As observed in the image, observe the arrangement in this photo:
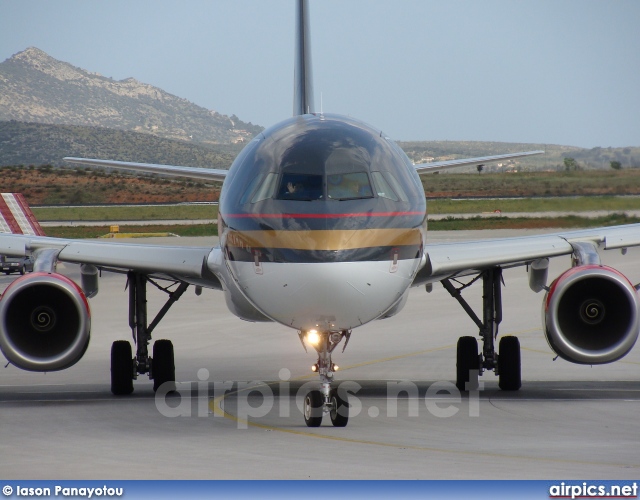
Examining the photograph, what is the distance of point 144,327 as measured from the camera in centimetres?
1623

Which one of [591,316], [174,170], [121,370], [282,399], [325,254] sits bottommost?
[282,399]

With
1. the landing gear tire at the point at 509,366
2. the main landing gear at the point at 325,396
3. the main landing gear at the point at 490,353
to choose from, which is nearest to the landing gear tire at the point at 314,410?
the main landing gear at the point at 325,396

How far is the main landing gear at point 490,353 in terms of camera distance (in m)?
16.0

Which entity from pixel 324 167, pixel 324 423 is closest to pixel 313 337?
pixel 324 423

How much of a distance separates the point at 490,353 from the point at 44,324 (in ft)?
20.9

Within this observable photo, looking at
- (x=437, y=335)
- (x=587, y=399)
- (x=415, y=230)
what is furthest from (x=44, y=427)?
(x=437, y=335)

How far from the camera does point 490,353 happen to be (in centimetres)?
1631

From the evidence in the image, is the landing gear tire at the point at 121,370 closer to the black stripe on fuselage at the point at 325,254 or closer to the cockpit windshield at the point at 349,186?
the black stripe on fuselage at the point at 325,254

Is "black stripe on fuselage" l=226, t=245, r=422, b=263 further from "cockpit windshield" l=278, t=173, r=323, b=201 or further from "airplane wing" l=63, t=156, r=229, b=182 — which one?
"airplane wing" l=63, t=156, r=229, b=182

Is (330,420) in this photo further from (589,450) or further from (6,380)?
(6,380)

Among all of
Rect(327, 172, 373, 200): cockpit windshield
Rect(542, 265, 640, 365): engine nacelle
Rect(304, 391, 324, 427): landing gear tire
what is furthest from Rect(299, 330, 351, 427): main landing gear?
Rect(542, 265, 640, 365): engine nacelle

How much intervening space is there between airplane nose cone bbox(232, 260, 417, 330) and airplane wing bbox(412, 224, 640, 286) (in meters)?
2.67

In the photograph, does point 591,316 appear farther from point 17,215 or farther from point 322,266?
point 17,215

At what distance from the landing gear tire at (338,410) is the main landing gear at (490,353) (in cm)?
427
